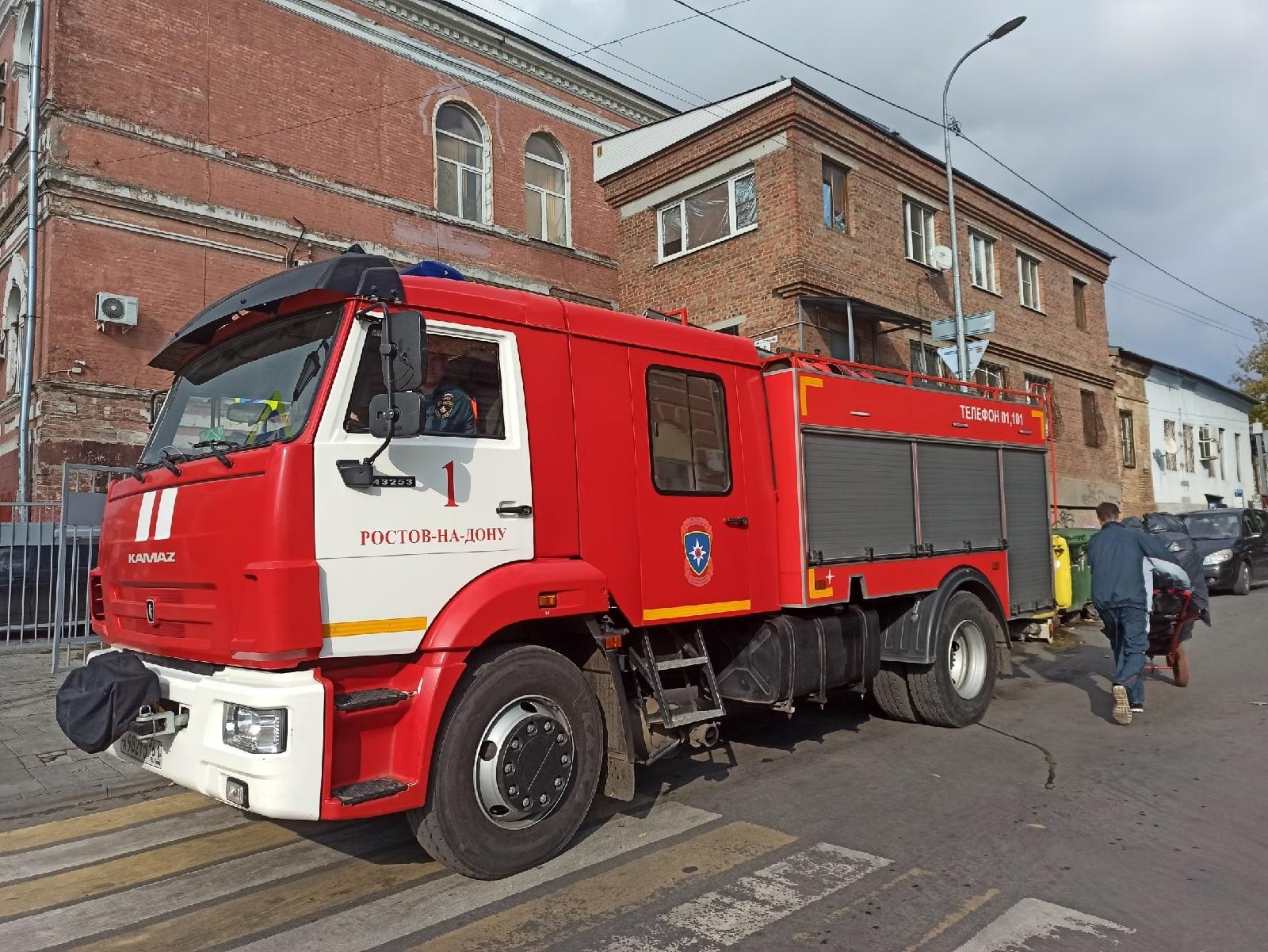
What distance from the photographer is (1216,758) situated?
6.18 m

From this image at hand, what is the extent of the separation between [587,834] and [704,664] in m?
1.15

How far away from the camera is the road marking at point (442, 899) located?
11.9 feet

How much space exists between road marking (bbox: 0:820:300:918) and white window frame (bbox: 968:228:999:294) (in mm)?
20396

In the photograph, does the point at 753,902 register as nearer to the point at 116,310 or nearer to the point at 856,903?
the point at 856,903

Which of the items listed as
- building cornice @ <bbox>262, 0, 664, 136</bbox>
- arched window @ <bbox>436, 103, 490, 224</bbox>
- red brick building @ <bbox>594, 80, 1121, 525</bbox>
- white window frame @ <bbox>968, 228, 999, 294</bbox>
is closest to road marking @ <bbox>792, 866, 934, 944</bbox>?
red brick building @ <bbox>594, 80, 1121, 525</bbox>

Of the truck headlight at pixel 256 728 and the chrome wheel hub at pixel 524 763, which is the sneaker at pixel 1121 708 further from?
the truck headlight at pixel 256 728

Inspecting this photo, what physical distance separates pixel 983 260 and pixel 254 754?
72.5 feet

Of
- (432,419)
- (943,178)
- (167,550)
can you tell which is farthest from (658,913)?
(943,178)

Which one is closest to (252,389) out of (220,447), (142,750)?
(220,447)

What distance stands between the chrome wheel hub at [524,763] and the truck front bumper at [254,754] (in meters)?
0.79

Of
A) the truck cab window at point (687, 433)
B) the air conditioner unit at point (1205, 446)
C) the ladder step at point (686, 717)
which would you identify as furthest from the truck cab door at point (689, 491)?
the air conditioner unit at point (1205, 446)

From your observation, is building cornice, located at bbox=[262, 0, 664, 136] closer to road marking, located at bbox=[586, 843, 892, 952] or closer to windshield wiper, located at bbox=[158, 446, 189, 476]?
windshield wiper, located at bbox=[158, 446, 189, 476]

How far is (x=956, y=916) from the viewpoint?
3746 mm

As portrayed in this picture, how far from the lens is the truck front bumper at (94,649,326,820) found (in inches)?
141
